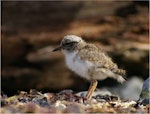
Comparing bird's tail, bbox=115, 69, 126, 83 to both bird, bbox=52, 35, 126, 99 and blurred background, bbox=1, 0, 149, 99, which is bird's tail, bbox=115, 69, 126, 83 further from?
blurred background, bbox=1, 0, 149, 99

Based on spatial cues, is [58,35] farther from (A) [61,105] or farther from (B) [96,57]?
(A) [61,105]

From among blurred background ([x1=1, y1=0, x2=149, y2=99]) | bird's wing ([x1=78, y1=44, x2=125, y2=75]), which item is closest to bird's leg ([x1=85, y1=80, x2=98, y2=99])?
bird's wing ([x1=78, y1=44, x2=125, y2=75])

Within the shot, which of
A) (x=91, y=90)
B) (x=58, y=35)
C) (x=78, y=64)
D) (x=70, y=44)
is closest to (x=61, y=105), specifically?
(x=78, y=64)

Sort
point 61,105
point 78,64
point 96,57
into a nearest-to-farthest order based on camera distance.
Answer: point 61,105 → point 78,64 → point 96,57

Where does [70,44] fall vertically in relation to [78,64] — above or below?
above

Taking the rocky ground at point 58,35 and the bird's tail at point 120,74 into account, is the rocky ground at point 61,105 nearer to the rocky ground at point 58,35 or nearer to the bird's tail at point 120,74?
the bird's tail at point 120,74

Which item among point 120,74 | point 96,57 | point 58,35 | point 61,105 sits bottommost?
point 61,105

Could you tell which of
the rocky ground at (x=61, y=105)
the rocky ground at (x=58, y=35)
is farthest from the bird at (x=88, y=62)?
the rocky ground at (x=58, y=35)
